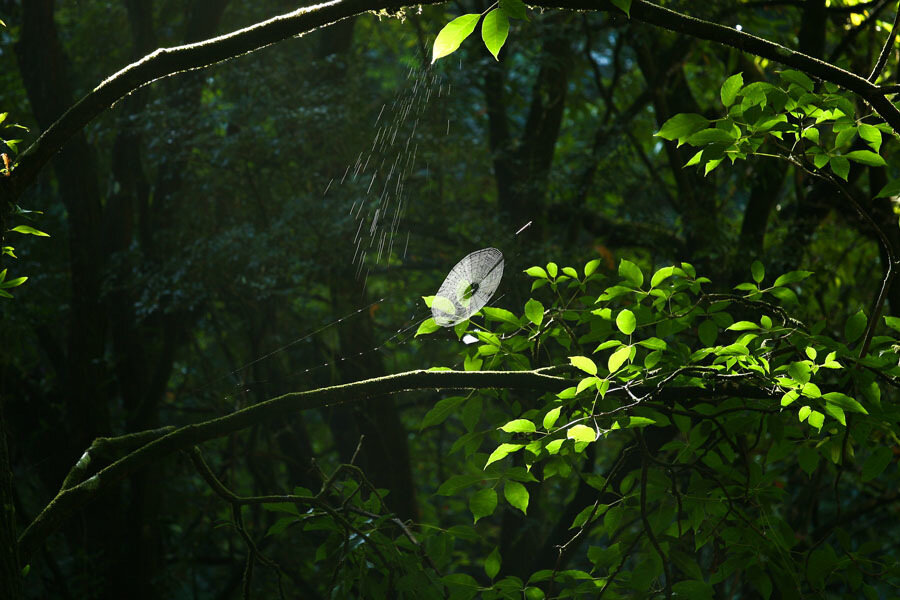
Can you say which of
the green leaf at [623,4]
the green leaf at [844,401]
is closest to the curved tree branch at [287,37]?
the green leaf at [623,4]

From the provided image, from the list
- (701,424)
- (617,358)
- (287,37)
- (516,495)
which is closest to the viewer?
(287,37)

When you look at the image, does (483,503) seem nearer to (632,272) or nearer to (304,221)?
(632,272)

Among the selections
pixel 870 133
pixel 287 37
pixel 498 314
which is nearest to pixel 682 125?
pixel 870 133

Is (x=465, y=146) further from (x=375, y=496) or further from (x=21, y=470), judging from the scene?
(x=21, y=470)

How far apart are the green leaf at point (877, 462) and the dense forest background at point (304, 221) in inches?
96.7

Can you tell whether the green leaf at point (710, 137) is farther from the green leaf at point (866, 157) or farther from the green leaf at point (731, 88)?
the green leaf at point (866, 157)

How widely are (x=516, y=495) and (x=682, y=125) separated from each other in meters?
0.78

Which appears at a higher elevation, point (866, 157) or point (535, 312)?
point (866, 157)

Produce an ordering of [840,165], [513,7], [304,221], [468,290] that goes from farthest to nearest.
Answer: [304,221] < [468,290] < [840,165] < [513,7]

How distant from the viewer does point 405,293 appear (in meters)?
6.40

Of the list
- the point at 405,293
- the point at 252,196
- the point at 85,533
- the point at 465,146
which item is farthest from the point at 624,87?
the point at 85,533

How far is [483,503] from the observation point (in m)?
1.72

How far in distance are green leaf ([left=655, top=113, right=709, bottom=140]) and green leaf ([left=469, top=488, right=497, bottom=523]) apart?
2.57ft

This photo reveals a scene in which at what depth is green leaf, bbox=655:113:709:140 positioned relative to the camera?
1626mm
